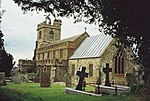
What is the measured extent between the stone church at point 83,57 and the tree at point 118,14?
497 inches

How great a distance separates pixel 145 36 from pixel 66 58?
33.3 meters

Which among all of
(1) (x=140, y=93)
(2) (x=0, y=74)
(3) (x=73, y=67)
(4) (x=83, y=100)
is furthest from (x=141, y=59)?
(3) (x=73, y=67)

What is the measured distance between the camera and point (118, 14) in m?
11.6

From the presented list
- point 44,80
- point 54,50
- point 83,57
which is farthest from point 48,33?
point 44,80

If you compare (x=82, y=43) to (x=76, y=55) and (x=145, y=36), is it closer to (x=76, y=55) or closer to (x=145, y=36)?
(x=76, y=55)

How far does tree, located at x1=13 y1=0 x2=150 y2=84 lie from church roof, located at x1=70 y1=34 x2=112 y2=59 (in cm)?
2196

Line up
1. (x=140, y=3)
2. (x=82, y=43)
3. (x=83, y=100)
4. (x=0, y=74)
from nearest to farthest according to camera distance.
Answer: (x=140, y=3) → (x=83, y=100) → (x=0, y=74) → (x=82, y=43)

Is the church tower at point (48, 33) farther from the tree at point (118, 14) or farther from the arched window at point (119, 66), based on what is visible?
the tree at point (118, 14)

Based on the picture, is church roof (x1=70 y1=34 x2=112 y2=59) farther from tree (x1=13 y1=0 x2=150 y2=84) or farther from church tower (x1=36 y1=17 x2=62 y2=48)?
tree (x1=13 y1=0 x2=150 y2=84)

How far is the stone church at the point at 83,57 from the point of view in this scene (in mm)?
35625

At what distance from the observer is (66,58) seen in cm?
4522

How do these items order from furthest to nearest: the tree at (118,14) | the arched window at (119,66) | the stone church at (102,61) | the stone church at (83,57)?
the arched window at (119,66) → the stone church at (83,57) → the stone church at (102,61) → the tree at (118,14)

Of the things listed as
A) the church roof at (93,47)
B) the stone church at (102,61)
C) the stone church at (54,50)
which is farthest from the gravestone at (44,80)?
the church roof at (93,47)

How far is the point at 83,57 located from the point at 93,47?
2.12 metres
